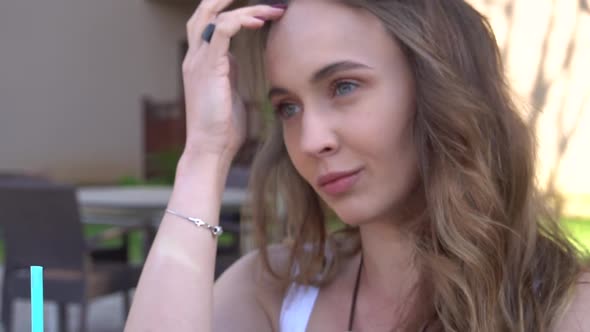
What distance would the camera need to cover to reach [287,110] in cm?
139

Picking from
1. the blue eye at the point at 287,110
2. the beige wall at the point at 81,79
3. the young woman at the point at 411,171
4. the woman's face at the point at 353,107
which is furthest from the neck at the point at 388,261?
the beige wall at the point at 81,79

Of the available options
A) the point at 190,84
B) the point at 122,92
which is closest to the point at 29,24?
the point at 122,92

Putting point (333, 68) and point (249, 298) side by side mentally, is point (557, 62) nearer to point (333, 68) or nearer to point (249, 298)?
point (249, 298)

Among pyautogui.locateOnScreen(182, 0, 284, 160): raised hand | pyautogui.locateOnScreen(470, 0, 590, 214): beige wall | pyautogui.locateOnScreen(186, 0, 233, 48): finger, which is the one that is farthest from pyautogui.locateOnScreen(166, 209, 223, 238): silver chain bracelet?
pyautogui.locateOnScreen(470, 0, 590, 214): beige wall

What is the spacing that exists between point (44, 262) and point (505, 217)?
95.0 inches

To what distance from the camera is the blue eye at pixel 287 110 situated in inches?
53.9

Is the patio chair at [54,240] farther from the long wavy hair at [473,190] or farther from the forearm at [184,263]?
the long wavy hair at [473,190]

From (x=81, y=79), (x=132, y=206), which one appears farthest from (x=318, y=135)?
(x=81, y=79)

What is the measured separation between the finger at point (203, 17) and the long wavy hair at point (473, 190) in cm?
32

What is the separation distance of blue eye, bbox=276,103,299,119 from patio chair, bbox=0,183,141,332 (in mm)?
2016

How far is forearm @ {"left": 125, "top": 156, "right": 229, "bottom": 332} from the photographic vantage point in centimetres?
129

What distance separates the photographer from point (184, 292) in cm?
131

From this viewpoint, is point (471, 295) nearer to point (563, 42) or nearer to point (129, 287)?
point (129, 287)

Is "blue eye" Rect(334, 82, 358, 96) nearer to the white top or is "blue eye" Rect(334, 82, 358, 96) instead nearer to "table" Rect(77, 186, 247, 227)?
the white top
